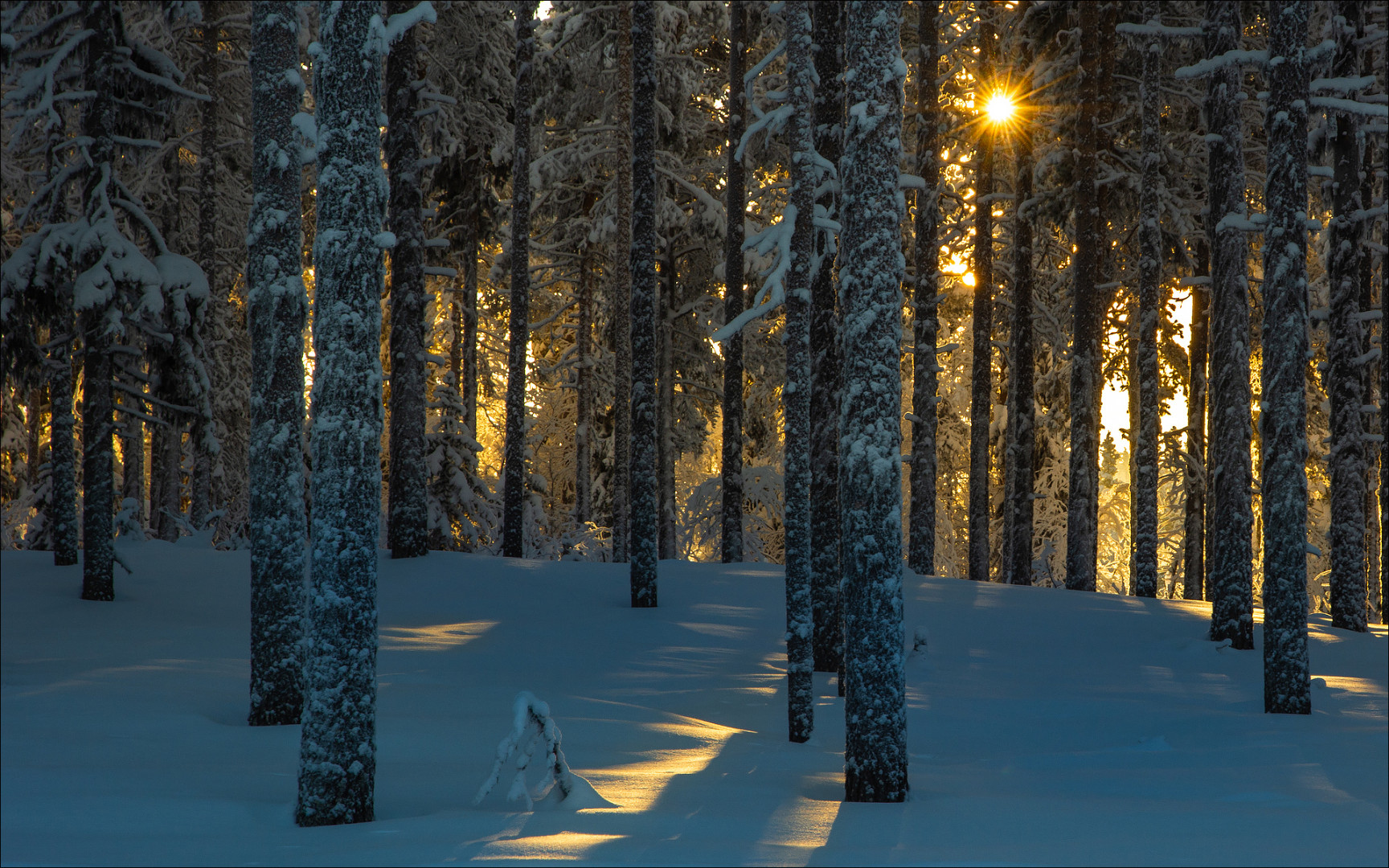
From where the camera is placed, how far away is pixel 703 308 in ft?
84.2

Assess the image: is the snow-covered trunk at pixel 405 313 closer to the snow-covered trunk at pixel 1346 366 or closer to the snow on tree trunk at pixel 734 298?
the snow on tree trunk at pixel 734 298

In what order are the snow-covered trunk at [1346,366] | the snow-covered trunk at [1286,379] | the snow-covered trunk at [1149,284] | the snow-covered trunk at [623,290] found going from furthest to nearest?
the snow-covered trunk at [623,290], the snow-covered trunk at [1149,284], the snow-covered trunk at [1346,366], the snow-covered trunk at [1286,379]

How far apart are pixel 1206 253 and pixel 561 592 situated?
14451 mm

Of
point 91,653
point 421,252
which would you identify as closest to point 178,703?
point 91,653

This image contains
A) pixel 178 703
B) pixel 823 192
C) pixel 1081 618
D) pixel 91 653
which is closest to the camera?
pixel 178 703

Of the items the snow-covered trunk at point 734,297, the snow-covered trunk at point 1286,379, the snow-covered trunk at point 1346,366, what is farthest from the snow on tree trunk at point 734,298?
the snow-covered trunk at point 1286,379

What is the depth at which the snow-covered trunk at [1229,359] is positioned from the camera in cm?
1393

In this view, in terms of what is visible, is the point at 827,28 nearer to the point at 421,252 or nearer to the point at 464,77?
the point at 421,252

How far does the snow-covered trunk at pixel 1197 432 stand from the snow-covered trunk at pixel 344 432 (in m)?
17.9

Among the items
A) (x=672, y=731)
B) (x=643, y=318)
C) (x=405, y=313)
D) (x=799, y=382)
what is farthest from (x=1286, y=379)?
(x=405, y=313)

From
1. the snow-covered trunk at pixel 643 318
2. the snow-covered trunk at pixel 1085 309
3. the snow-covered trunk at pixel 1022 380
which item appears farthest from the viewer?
the snow-covered trunk at pixel 1022 380

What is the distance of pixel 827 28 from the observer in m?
11.9

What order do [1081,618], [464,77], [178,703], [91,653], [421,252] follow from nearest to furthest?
[178,703] → [91,653] → [1081,618] → [421,252] → [464,77]

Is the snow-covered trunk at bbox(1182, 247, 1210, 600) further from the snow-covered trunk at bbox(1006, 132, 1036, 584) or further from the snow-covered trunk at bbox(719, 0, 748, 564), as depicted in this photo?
the snow-covered trunk at bbox(719, 0, 748, 564)
